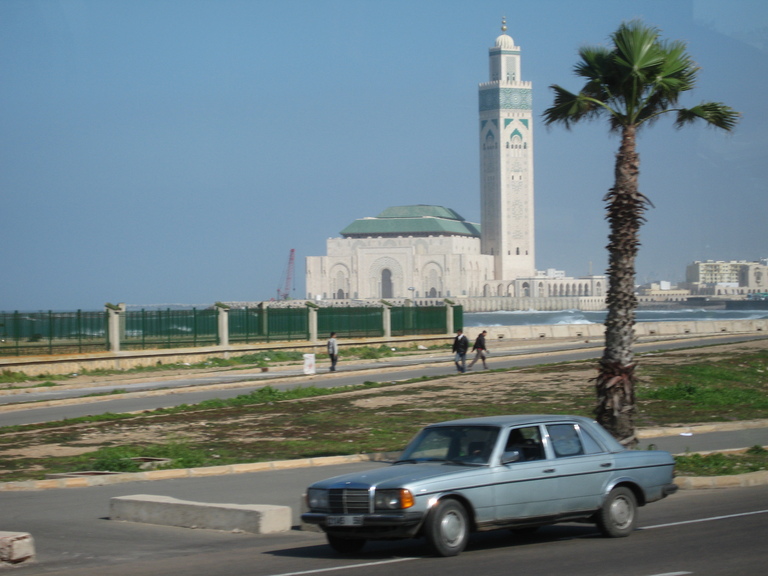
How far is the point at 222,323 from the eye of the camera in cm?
4484

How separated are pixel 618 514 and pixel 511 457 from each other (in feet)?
4.61

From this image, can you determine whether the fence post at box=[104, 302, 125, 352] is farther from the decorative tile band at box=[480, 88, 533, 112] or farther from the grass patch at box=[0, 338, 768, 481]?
the decorative tile band at box=[480, 88, 533, 112]

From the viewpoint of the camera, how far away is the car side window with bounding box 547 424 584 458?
10406 millimetres

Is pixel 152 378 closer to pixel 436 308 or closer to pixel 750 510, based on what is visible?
pixel 436 308

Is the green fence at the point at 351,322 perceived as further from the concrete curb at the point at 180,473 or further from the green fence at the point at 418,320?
the concrete curb at the point at 180,473

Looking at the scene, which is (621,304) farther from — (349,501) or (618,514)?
(349,501)

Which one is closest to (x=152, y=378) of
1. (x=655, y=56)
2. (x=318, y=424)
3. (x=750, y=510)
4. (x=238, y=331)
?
(x=238, y=331)

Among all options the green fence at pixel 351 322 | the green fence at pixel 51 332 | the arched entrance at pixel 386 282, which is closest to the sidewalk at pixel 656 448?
the green fence at pixel 51 332

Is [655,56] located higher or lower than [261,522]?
higher

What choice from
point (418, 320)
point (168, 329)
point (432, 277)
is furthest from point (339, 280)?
point (168, 329)

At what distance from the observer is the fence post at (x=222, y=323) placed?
44.8 metres

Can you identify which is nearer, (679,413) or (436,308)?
(679,413)

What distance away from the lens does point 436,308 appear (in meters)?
56.5

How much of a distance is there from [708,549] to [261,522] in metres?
4.48
